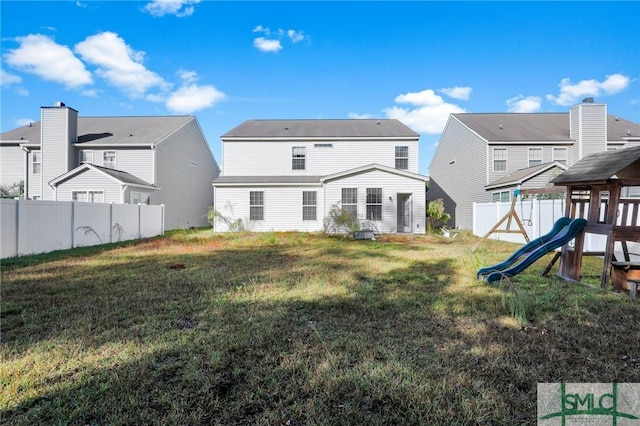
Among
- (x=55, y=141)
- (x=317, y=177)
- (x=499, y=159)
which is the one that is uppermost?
(x=55, y=141)

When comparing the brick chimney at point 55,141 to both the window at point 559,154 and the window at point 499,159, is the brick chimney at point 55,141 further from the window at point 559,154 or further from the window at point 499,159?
the window at point 559,154

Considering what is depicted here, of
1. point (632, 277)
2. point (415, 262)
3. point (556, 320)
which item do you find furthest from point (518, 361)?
point (415, 262)

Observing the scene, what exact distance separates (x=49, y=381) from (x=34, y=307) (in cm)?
262

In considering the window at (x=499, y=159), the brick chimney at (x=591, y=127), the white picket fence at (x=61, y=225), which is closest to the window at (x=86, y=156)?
the white picket fence at (x=61, y=225)

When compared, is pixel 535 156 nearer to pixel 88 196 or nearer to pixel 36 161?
pixel 88 196

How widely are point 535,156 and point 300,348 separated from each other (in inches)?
813

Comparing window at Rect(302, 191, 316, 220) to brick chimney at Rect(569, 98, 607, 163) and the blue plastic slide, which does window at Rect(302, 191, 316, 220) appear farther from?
brick chimney at Rect(569, 98, 607, 163)

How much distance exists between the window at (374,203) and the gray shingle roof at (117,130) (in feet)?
44.0

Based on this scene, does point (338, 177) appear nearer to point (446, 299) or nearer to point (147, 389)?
point (446, 299)

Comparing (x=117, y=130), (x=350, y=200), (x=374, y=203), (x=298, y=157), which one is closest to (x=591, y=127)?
(x=374, y=203)

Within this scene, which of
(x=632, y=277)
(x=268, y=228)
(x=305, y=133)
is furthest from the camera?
(x=305, y=133)

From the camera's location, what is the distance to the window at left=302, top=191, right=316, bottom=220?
1769 centimetres

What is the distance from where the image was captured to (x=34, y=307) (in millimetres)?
4332

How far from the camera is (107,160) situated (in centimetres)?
1927
